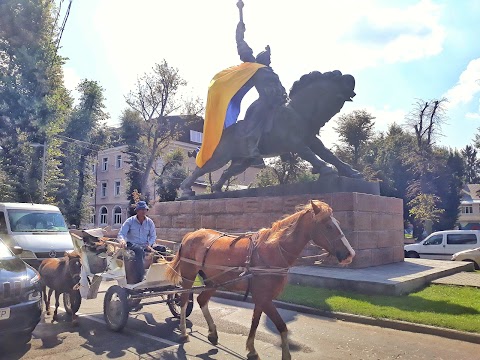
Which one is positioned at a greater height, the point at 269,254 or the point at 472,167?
the point at 472,167

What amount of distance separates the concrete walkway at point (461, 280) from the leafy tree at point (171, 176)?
31943 mm

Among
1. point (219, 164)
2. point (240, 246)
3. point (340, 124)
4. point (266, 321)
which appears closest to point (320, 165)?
point (219, 164)

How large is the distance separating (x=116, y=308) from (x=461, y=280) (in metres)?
8.99

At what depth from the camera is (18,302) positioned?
6121 mm

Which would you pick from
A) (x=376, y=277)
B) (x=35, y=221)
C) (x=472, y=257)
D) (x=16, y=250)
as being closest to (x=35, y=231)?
(x=35, y=221)

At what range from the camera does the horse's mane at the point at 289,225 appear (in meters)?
5.36

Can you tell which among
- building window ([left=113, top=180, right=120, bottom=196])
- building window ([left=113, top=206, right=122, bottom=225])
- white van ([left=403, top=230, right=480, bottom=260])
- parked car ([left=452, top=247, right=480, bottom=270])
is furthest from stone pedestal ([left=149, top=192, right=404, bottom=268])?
building window ([left=113, top=180, right=120, bottom=196])

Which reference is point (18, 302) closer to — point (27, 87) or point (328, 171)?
point (328, 171)

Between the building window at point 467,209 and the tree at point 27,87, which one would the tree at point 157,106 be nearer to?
the tree at point 27,87

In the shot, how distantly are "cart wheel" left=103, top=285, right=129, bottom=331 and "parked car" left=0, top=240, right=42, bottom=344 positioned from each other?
44.8 inches

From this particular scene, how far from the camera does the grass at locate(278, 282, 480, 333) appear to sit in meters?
7.45

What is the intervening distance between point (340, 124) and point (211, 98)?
104 ft

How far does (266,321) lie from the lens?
26.0 ft

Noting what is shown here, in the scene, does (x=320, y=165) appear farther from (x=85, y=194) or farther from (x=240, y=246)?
(x=85, y=194)
